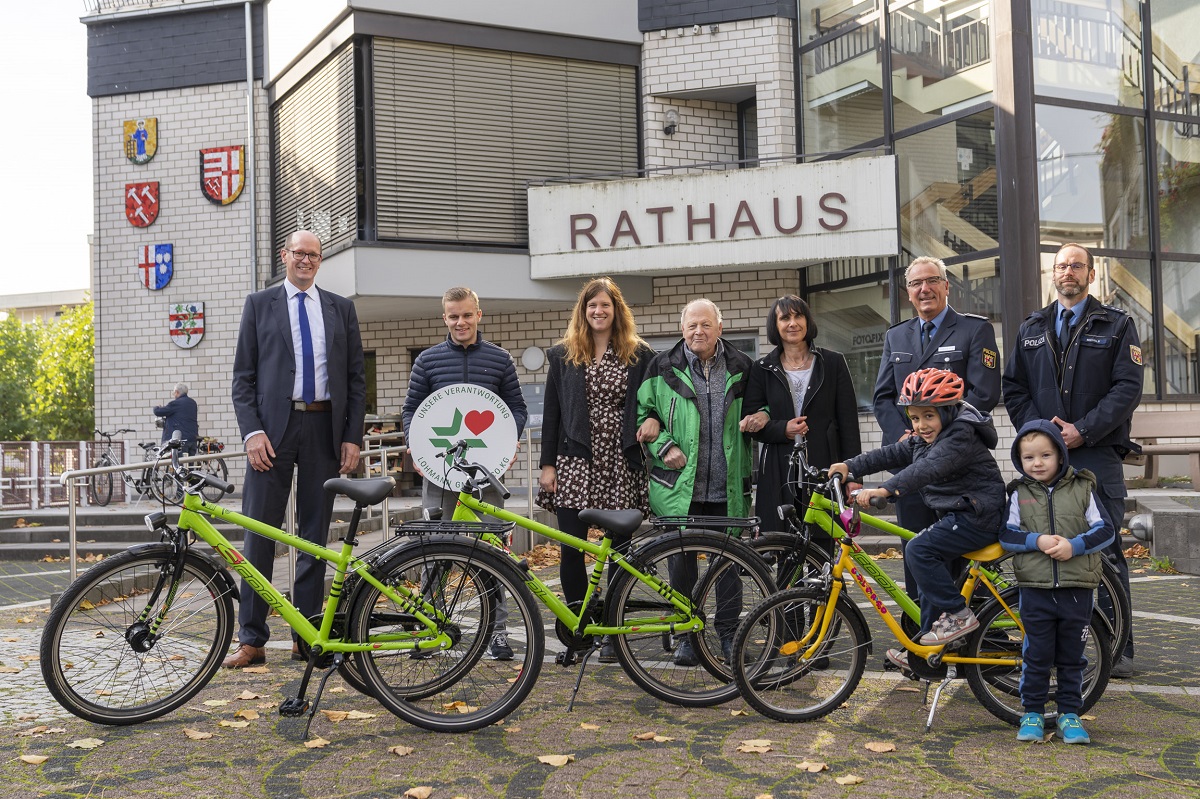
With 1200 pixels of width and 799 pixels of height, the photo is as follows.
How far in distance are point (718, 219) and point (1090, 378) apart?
9770 millimetres

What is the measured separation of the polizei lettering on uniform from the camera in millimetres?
14289

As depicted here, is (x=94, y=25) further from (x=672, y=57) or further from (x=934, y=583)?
(x=934, y=583)

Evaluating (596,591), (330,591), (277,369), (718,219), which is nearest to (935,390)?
(596,591)

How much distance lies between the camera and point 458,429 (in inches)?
222

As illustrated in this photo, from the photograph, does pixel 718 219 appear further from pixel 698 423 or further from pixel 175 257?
pixel 698 423

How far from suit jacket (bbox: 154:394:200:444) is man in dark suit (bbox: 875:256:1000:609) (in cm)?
1245

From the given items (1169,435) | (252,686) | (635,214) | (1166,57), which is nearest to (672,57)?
(635,214)

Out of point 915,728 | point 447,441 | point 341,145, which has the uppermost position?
point 341,145

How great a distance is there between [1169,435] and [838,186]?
194 inches

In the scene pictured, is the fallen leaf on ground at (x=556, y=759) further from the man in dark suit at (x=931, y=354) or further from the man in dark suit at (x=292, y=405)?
the man in dark suit at (x=931, y=354)

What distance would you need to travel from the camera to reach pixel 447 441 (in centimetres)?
564

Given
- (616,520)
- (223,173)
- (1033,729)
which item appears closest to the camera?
(1033,729)

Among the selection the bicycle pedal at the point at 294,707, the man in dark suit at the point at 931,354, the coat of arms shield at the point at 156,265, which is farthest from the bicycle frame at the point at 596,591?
the coat of arms shield at the point at 156,265

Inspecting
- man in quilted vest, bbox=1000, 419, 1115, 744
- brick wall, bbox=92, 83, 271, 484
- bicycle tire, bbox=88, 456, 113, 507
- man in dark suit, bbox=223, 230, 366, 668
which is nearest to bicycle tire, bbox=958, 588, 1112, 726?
man in quilted vest, bbox=1000, 419, 1115, 744
